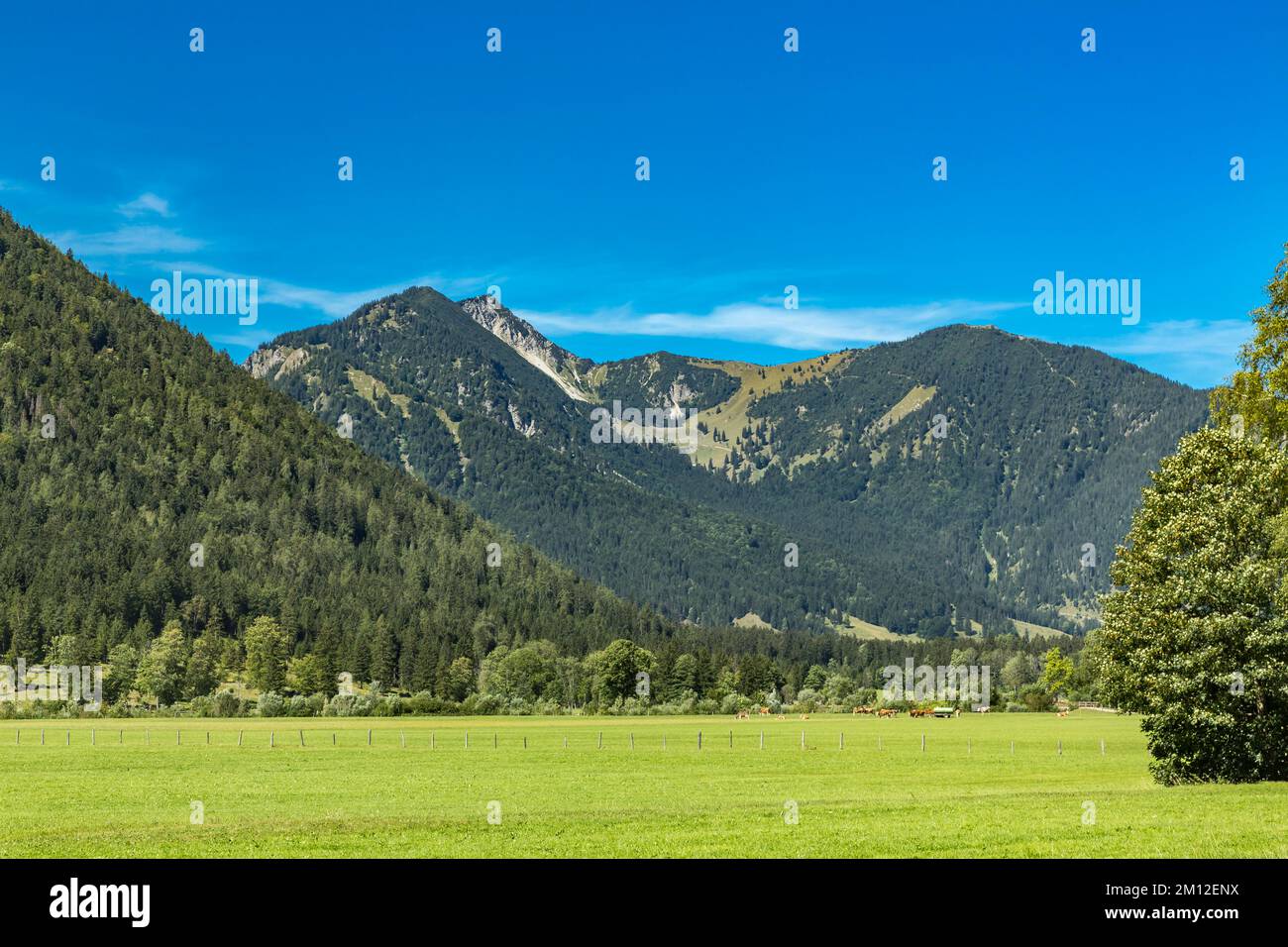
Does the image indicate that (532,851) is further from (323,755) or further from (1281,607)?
(323,755)

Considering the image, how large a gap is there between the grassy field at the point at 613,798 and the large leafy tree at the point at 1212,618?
9.22ft

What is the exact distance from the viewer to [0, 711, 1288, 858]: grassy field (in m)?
33.8

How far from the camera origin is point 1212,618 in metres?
48.9

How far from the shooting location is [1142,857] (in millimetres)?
29078

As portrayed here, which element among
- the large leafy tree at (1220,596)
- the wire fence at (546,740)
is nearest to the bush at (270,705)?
the wire fence at (546,740)

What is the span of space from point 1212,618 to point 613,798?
26271mm
